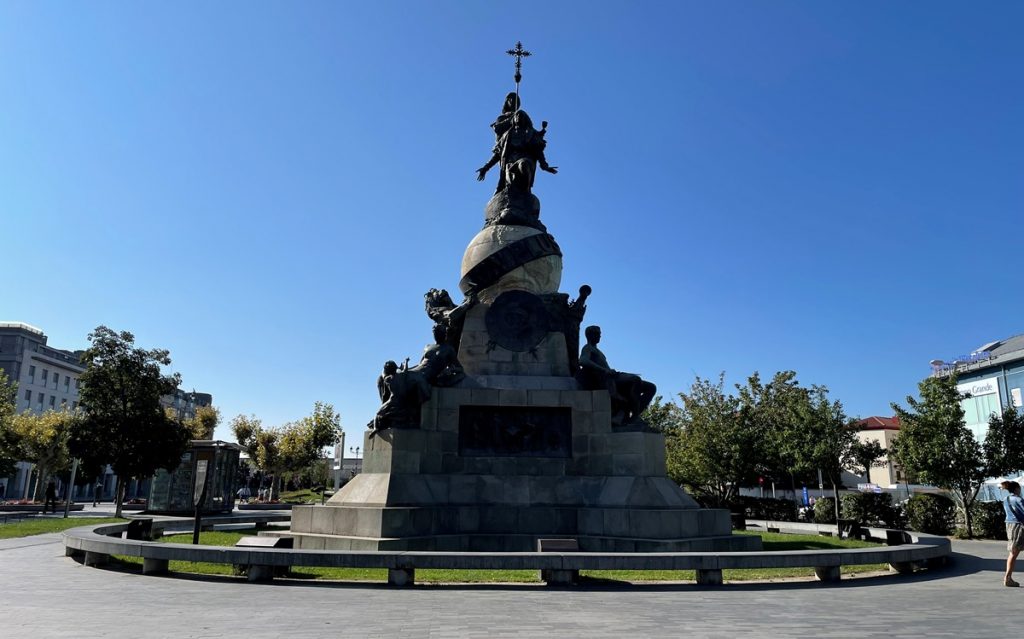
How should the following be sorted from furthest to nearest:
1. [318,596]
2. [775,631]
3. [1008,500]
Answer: [1008,500], [318,596], [775,631]

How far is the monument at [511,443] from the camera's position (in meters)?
14.2

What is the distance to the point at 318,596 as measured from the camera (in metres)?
9.43

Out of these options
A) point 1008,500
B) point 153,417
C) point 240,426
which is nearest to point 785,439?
point 1008,500

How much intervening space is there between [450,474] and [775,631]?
9233 millimetres

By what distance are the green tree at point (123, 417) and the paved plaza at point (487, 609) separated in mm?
19596

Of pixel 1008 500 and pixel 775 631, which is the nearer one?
pixel 775 631

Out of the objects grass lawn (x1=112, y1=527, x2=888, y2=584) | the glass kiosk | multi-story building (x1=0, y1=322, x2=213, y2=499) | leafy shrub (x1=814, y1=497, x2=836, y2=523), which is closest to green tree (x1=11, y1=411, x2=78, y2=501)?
multi-story building (x1=0, y1=322, x2=213, y2=499)

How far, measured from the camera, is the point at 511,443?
16.0m

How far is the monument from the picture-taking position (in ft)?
46.7

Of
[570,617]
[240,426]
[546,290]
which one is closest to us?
[570,617]

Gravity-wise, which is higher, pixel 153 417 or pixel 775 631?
pixel 153 417

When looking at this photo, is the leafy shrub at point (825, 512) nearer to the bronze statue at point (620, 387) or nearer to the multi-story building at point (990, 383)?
the multi-story building at point (990, 383)

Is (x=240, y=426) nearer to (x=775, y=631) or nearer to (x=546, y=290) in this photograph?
(x=546, y=290)

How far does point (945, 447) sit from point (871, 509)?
3822 mm
